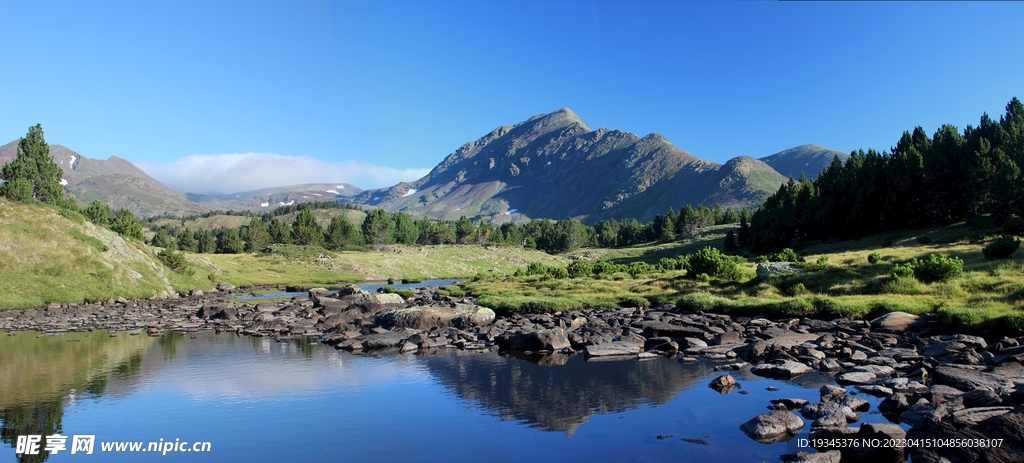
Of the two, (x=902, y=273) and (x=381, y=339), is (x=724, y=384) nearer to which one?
(x=381, y=339)

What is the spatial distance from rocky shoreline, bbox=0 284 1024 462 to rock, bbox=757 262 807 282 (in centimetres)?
951

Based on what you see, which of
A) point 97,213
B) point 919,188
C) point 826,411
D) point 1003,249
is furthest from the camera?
point 97,213

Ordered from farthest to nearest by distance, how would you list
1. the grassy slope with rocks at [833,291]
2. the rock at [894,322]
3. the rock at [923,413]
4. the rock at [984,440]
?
the grassy slope with rocks at [833,291]
the rock at [894,322]
the rock at [923,413]
the rock at [984,440]

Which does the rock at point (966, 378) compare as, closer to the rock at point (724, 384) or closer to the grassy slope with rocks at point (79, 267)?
the rock at point (724, 384)

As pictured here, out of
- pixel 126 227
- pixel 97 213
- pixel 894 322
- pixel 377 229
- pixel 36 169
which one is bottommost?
pixel 894 322

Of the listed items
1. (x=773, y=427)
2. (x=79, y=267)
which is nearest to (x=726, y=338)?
(x=773, y=427)

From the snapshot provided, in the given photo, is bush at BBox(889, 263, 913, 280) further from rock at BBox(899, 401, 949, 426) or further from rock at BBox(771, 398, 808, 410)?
rock at BBox(771, 398, 808, 410)

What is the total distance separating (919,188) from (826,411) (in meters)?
83.0

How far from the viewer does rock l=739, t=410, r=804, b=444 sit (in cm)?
1503

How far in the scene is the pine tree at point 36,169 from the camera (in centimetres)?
7456

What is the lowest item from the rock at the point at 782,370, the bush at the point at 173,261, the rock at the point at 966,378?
the rock at the point at 782,370

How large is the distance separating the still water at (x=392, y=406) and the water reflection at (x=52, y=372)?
98mm

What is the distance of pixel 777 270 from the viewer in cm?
4519

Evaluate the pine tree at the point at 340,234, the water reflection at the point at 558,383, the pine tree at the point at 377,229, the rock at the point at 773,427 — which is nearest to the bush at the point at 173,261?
the water reflection at the point at 558,383
